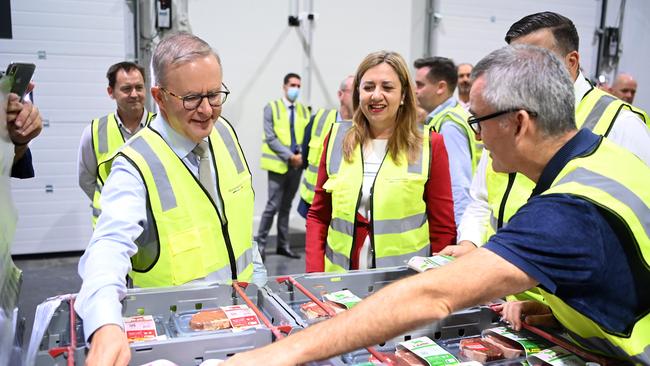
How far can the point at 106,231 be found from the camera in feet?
4.89

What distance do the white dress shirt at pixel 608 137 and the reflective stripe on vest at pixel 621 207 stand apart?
0.87 metres

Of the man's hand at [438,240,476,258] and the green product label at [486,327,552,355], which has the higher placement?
the man's hand at [438,240,476,258]

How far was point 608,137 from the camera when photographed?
2135 millimetres

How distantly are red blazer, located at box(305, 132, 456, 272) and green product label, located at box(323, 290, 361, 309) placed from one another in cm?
79

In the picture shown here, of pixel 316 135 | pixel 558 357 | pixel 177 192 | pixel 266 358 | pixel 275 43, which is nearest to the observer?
pixel 266 358

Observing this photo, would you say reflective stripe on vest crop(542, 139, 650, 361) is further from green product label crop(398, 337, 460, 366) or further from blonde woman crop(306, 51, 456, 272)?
blonde woman crop(306, 51, 456, 272)

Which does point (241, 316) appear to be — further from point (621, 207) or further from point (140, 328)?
point (621, 207)

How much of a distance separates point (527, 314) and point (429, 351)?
1.19ft

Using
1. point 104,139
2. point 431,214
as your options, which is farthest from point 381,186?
point 104,139

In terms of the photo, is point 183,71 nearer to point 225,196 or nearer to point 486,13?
point 225,196

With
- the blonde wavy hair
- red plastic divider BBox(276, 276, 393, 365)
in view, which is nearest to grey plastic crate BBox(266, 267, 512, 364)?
red plastic divider BBox(276, 276, 393, 365)

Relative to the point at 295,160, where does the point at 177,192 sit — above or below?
above

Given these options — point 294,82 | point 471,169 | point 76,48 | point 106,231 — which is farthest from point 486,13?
point 106,231

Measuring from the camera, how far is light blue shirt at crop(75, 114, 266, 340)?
1.29 m
